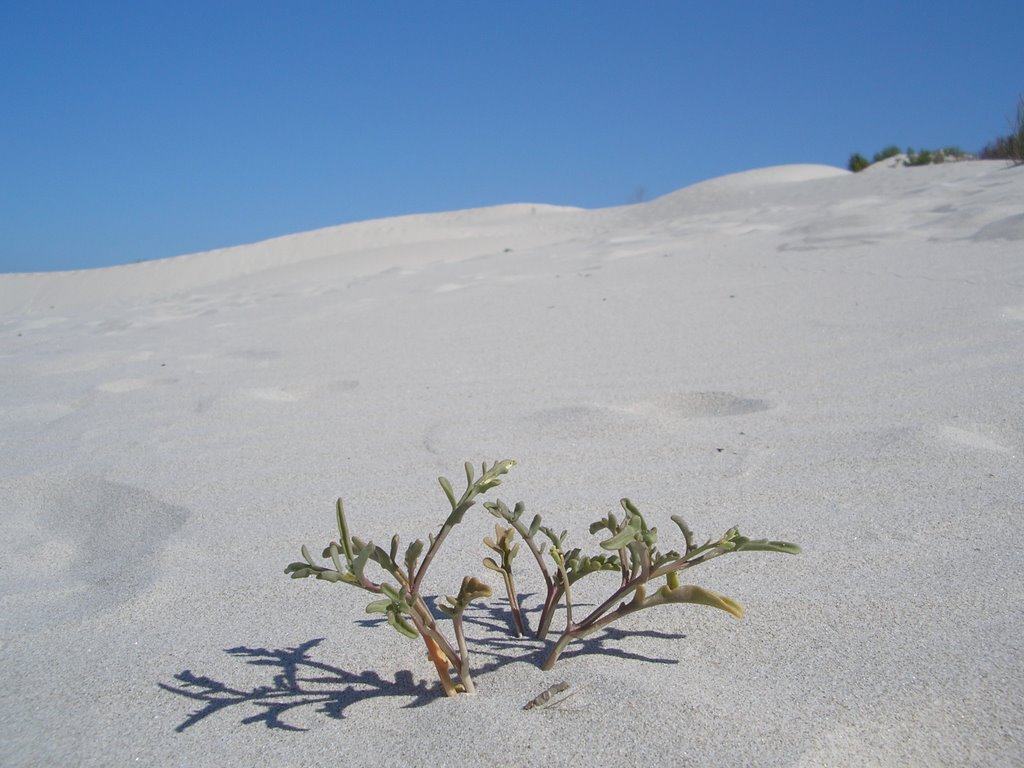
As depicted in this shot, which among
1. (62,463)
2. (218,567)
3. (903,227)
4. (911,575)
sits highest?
(903,227)

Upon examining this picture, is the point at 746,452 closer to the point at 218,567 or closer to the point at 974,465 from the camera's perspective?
the point at 974,465

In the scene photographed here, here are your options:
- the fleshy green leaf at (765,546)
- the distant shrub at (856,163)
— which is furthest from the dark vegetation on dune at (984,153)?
the fleshy green leaf at (765,546)

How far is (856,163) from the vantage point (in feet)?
50.8

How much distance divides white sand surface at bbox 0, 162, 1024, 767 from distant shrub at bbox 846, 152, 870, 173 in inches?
510

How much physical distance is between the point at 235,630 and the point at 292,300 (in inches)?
165

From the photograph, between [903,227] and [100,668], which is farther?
[903,227]

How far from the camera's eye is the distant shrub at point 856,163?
50.0 ft

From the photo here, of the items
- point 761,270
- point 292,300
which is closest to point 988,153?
point 761,270

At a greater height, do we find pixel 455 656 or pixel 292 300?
pixel 292 300

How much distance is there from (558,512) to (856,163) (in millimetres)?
16236

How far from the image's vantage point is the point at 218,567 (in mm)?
1296

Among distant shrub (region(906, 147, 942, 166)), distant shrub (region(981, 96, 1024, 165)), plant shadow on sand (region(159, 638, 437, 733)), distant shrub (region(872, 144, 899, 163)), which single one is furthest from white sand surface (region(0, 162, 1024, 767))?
distant shrub (region(872, 144, 899, 163))

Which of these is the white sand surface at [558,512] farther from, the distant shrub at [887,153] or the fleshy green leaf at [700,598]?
the distant shrub at [887,153]

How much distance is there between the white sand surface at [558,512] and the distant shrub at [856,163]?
13.0 m
